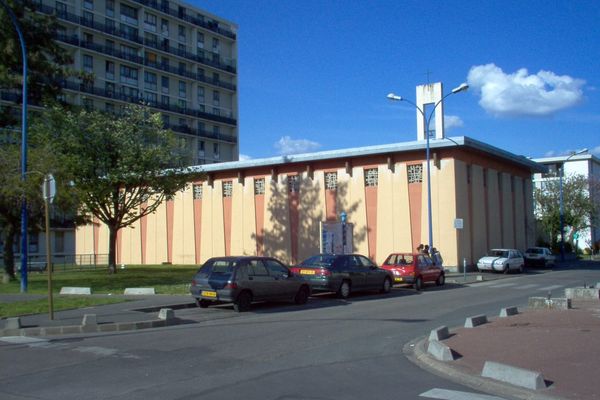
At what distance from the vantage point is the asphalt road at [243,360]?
285 inches

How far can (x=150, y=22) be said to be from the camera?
74750mm

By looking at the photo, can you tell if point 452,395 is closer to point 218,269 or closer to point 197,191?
point 218,269

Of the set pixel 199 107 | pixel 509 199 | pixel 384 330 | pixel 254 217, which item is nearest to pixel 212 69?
pixel 199 107

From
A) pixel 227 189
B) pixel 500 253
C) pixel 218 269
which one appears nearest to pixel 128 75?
pixel 227 189

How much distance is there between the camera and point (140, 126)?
104 ft

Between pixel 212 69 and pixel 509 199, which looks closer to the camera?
pixel 509 199

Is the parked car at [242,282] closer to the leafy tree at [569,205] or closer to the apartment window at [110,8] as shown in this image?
the leafy tree at [569,205]

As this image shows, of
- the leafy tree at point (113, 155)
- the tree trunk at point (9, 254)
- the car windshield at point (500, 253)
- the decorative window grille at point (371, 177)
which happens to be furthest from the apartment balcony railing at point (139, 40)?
the car windshield at point (500, 253)

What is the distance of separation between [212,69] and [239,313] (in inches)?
2772

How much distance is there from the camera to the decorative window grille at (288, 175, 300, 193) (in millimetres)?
39125

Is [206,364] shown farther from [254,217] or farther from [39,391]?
[254,217]

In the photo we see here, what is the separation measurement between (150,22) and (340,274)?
209ft

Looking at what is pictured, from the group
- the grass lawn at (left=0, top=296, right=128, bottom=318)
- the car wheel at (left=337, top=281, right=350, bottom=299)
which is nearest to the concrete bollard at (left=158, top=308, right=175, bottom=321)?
the grass lawn at (left=0, top=296, right=128, bottom=318)

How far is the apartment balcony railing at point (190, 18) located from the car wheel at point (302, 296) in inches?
2519
